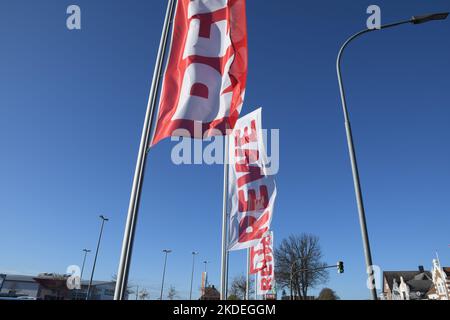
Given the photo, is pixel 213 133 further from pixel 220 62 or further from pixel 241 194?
pixel 241 194

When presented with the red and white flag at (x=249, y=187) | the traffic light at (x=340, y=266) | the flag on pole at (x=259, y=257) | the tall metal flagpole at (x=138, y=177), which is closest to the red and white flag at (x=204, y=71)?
Answer: the tall metal flagpole at (x=138, y=177)

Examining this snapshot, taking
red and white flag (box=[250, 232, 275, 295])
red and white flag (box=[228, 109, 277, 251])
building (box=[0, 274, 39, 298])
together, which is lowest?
building (box=[0, 274, 39, 298])

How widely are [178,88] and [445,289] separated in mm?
72307

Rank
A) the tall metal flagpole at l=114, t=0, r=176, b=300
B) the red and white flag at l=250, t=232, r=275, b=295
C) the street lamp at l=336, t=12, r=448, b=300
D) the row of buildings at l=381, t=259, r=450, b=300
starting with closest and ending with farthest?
the tall metal flagpole at l=114, t=0, r=176, b=300, the street lamp at l=336, t=12, r=448, b=300, the red and white flag at l=250, t=232, r=275, b=295, the row of buildings at l=381, t=259, r=450, b=300

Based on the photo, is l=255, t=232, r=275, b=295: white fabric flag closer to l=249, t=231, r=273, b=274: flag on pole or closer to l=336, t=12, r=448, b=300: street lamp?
l=249, t=231, r=273, b=274: flag on pole

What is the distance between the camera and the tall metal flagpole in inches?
169

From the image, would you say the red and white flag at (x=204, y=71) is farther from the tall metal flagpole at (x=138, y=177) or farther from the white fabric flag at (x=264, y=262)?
the white fabric flag at (x=264, y=262)

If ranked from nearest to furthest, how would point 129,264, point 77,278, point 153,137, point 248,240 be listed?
point 129,264, point 153,137, point 248,240, point 77,278

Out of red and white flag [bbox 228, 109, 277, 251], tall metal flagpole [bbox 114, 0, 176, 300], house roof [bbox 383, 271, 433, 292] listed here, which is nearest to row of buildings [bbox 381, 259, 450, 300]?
house roof [bbox 383, 271, 433, 292]

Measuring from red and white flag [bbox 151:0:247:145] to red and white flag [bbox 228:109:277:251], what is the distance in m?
5.03

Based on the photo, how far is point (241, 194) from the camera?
10.8 m

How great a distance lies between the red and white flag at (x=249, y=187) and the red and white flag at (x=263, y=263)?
260 inches
